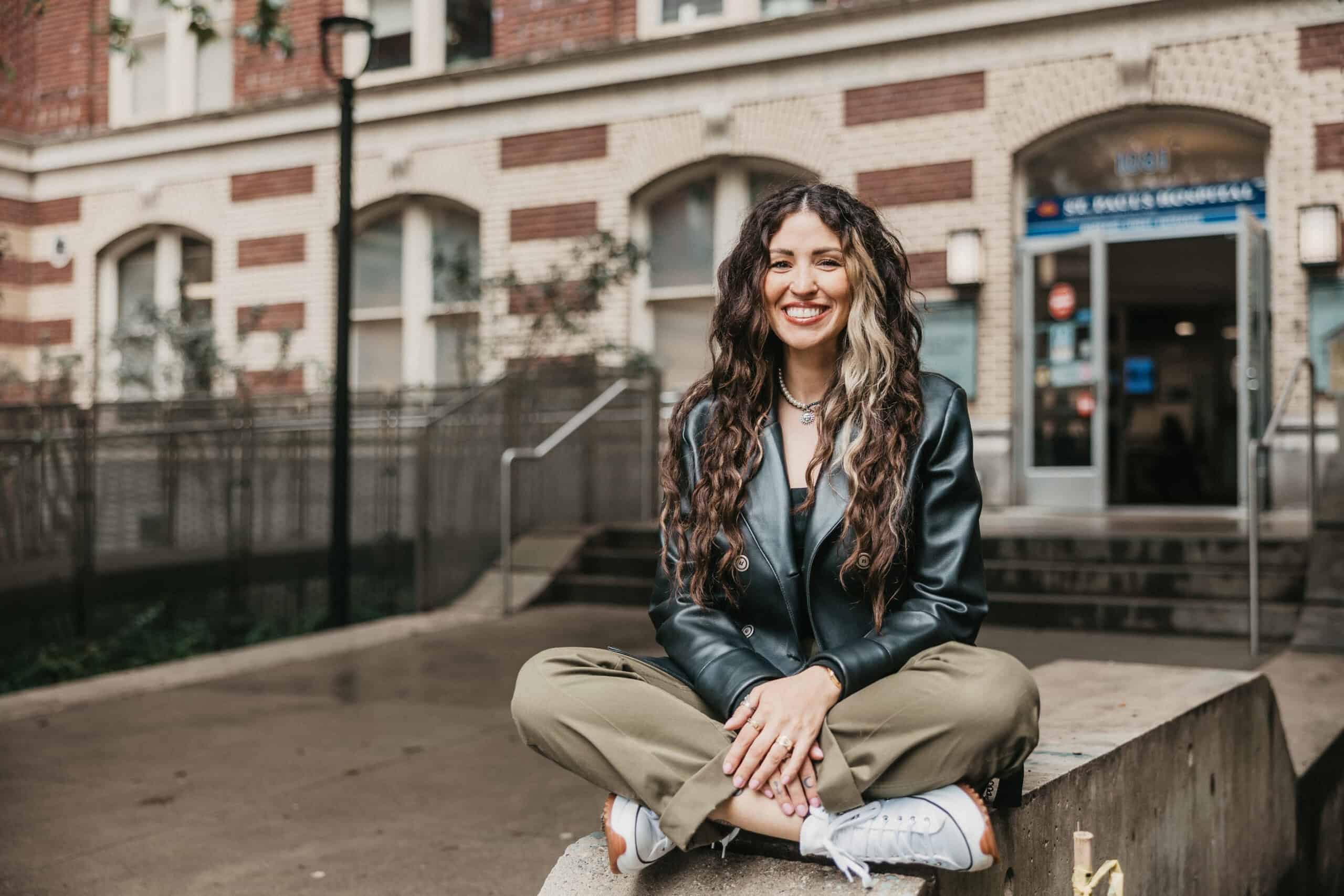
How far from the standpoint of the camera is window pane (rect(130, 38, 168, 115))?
1602 centimetres

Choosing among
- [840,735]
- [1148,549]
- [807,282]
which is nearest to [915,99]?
[1148,549]

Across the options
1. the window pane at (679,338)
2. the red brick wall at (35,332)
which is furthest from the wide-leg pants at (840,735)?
the red brick wall at (35,332)

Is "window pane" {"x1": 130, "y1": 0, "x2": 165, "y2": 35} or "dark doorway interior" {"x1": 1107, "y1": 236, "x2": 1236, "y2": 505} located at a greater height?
"window pane" {"x1": 130, "y1": 0, "x2": 165, "y2": 35}

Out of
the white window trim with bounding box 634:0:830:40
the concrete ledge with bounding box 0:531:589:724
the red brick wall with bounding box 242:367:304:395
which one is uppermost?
the white window trim with bounding box 634:0:830:40

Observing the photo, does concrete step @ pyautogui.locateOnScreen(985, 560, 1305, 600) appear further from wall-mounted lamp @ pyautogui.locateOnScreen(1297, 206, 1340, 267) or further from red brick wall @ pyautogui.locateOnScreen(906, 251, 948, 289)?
red brick wall @ pyautogui.locateOnScreen(906, 251, 948, 289)

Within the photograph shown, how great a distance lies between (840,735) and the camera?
2279 mm

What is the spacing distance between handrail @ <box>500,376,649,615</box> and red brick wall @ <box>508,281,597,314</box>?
160cm

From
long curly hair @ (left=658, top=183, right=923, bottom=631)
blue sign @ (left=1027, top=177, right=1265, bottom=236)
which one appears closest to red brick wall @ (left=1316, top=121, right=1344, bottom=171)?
blue sign @ (left=1027, top=177, right=1265, bottom=236)

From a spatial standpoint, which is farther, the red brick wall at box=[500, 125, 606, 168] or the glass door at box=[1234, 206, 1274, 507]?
the red brick wall at box=[500, 125, 606, 168]

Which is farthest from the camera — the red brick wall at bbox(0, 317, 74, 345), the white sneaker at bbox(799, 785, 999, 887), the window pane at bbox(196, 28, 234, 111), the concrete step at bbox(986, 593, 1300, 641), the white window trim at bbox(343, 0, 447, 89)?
the red brick wall at bbox(0, 317, 74, 345)

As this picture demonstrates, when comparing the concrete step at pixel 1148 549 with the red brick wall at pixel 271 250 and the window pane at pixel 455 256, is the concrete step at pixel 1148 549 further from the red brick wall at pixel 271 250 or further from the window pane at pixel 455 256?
the red brick wall at pixel 271 250

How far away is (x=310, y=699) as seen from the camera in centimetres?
614

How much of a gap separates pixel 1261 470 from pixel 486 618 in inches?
241

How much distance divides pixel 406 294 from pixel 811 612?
1254 centimetres
